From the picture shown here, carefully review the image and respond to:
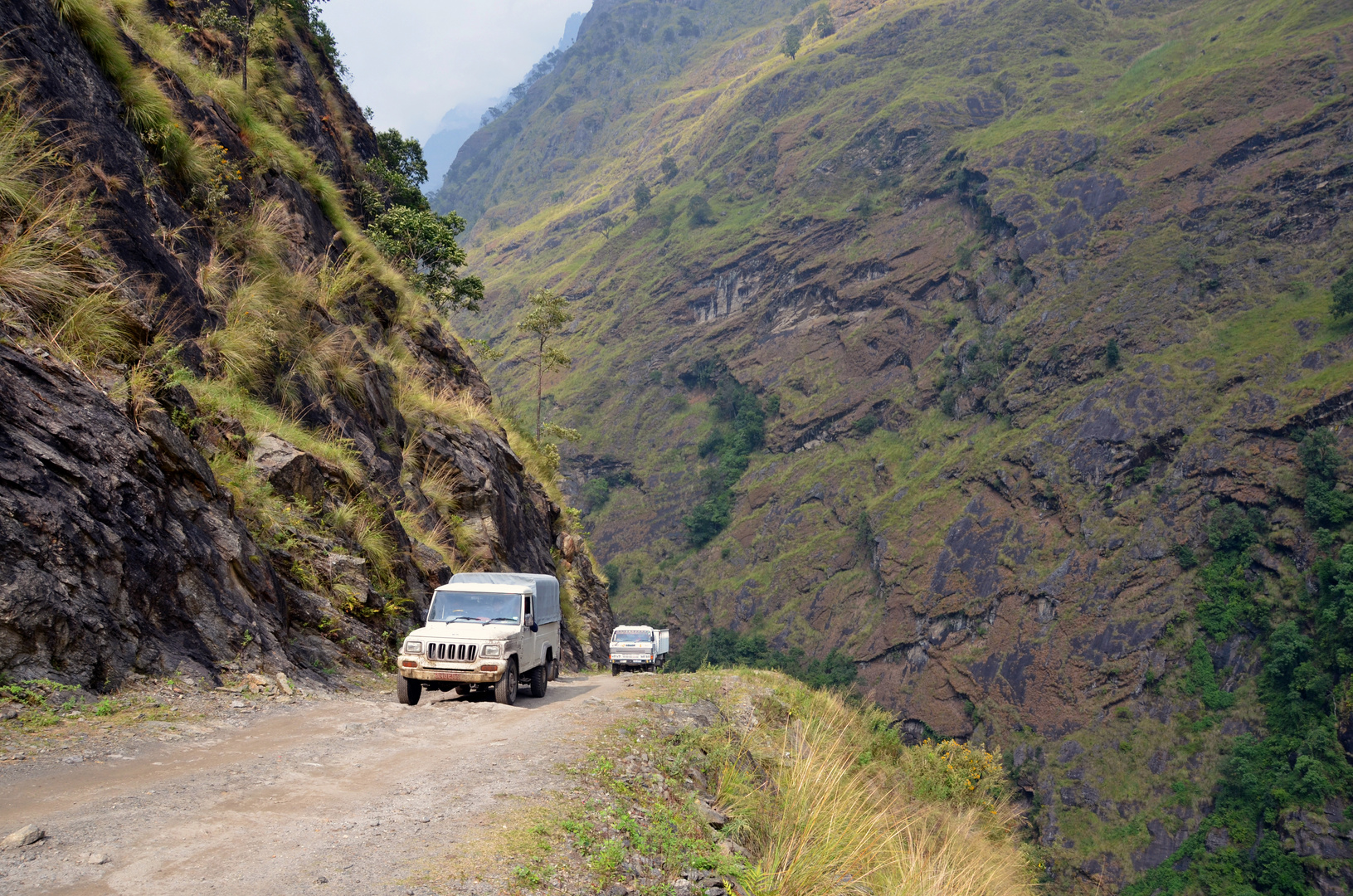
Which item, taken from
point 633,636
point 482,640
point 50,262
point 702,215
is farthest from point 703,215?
point 50,262

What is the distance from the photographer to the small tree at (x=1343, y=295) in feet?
265

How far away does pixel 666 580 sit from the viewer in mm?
120875

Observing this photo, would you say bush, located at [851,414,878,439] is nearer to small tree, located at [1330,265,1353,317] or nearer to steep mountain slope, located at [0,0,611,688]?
small tree, located at [1330,265,1353,317]

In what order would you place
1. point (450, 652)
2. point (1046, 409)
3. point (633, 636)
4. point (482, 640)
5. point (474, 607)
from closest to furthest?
point (450, 652), point (482, 640), point (474, 607), point (633, 636), point (1046, 409)

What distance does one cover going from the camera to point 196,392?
36.9 ft

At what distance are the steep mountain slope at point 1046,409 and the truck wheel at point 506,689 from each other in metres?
70.2

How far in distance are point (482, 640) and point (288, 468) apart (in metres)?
4.09

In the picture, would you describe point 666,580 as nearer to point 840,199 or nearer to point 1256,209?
point 840,199

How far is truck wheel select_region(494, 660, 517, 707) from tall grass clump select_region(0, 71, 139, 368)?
587 cm

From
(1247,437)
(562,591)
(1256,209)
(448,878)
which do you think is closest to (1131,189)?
(1256,209)

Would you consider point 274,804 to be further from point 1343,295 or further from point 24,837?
point 1343,295

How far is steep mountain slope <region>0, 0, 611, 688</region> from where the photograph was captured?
734 cm

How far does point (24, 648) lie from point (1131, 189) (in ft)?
416

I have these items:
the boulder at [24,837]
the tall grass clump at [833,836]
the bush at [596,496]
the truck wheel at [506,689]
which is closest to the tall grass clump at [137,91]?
the truck wheel at [506,689]
